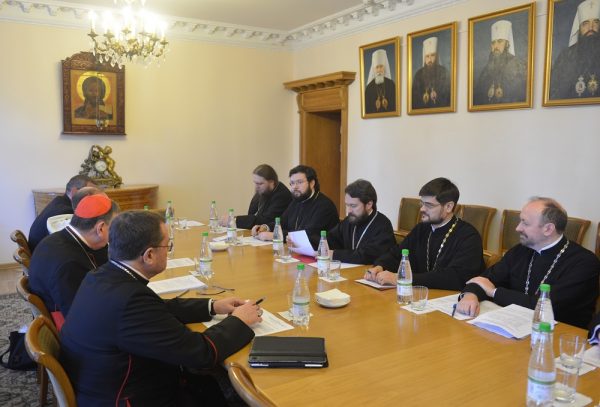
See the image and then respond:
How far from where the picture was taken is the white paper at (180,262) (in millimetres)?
3260

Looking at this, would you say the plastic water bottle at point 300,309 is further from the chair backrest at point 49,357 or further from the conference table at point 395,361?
the chair backrest at point 49,357

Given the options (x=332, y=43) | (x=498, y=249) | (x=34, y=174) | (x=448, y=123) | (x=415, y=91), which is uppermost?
(x=332, y=43)

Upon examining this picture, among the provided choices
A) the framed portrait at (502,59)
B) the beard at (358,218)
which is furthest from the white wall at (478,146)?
the beard at (358,218)

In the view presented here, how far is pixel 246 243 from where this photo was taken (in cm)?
399

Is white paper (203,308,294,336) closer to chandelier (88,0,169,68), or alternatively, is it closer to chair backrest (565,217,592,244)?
chandelier (88,0,169,68)

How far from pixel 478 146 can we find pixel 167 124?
13.6ft

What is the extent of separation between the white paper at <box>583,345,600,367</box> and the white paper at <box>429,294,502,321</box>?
507 mm

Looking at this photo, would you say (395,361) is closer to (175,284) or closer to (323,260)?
(323,260)

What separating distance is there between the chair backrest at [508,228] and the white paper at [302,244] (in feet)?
7.07

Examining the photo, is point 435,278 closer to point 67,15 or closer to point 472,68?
point 472,68

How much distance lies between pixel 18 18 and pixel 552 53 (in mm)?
5806

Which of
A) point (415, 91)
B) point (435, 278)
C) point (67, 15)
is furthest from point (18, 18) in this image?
point (435, 278)

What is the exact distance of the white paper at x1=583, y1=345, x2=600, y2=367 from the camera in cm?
176

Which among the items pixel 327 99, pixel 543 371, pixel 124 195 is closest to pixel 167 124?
pixel 124 195
